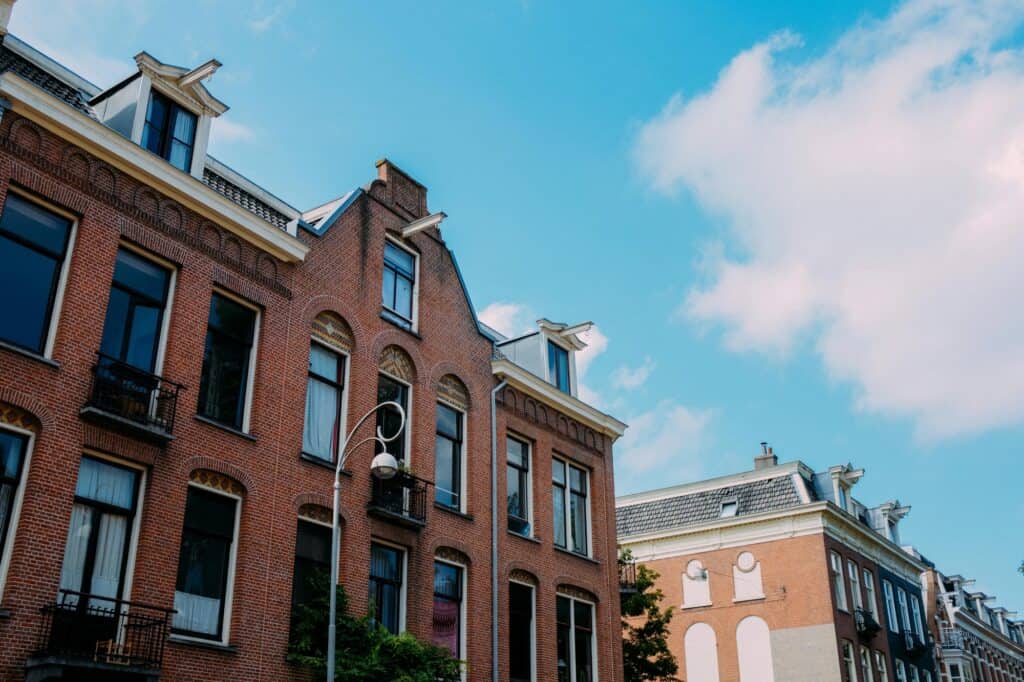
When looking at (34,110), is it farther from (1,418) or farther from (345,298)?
(345,298)

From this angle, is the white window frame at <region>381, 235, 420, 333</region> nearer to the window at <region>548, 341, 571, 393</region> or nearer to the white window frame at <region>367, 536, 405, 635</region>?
the white window frame at <region>367, 536, 405, 635</region>

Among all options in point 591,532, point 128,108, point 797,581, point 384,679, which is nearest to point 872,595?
point 797,581

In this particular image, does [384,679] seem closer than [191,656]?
No

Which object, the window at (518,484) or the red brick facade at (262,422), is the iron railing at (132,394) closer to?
the red brick facade at (262,422)

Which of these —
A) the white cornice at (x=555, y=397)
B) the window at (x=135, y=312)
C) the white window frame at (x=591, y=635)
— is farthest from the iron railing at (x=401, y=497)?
the white window frame at (x=591, y=635)

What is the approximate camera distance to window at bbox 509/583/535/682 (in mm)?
24062

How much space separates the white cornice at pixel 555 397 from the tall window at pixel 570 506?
1523 mm

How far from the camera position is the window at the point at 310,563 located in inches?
738

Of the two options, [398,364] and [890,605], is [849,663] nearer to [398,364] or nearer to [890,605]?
[890,605]

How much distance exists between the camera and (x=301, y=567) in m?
19.0

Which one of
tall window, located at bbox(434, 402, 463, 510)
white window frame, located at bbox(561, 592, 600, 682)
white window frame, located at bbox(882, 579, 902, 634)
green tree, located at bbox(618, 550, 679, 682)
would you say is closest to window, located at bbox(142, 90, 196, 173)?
tall window, located at bbox(434, 402, 463, 510)

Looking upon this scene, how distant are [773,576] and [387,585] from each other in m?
25.0

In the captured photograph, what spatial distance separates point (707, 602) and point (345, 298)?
89.1 feet

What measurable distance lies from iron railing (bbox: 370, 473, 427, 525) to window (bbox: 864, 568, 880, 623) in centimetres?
2971
